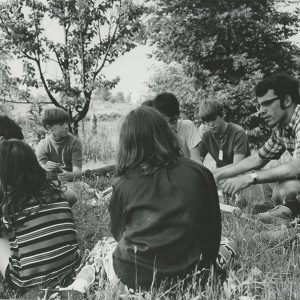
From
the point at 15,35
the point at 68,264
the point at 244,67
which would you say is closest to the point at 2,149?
the point at 68,264

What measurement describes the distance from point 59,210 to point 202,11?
11216mm

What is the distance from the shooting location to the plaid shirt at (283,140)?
3.45 m

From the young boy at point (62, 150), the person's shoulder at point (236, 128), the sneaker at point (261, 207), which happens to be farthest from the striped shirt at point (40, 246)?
the person's shoulder at point (236, 128)

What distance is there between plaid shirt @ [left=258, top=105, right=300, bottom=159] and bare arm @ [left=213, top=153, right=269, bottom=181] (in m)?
0.06

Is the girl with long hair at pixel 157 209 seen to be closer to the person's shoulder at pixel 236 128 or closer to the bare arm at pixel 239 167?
the bare arm at pixel 239 167

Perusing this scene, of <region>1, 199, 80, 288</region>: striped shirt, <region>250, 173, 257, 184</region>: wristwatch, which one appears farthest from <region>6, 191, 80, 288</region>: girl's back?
Answer: <region>250, 173, 257, 184</region>: wristwatch

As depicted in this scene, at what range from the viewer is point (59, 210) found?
7.66 ft

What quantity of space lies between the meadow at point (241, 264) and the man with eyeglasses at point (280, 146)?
0.99 ft

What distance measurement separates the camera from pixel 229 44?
1227cm

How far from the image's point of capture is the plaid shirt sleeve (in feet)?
12.3

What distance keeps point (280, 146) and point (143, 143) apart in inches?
81.6

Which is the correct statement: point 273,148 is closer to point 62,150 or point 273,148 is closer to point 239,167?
point 239,167

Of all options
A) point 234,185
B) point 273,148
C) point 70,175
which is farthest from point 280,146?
point 70,175

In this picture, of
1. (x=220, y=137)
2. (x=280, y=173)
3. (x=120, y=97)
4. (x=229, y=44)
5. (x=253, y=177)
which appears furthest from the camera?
(x=120, y=97)
